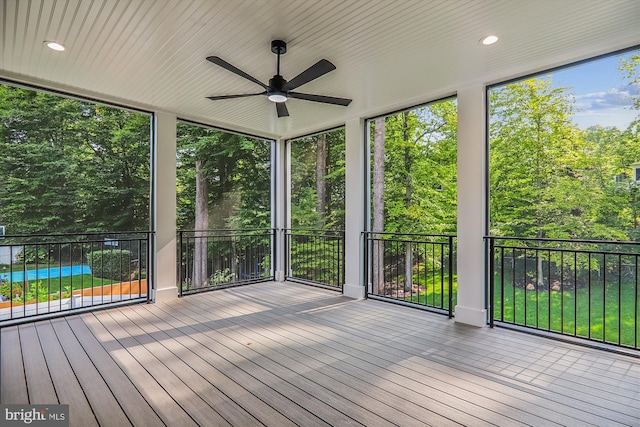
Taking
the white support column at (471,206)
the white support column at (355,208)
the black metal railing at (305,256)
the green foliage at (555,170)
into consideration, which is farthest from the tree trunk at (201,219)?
the green foliage at (555,170)

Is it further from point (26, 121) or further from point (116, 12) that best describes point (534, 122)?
point (26, 121)

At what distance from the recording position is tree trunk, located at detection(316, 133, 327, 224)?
7.62 m

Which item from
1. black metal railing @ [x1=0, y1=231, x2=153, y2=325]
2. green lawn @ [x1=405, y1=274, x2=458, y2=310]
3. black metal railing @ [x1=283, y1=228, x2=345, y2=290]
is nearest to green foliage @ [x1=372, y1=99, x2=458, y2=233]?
green lawn @ [x1=405, y1=274, x2=458, y2=310]

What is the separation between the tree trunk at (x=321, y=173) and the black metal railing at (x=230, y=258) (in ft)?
5.86

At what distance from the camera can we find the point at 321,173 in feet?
25.3

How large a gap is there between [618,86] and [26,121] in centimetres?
1037

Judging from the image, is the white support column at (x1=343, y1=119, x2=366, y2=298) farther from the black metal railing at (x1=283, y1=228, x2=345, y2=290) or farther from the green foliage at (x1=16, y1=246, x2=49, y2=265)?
the green foliage at (x1=16, y1=246, x2=49, y2=265)

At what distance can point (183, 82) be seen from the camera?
350 centimetres

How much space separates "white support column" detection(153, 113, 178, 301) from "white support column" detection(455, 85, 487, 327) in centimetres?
380

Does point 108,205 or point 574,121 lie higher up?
point 574,121

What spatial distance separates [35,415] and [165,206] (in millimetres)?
2983

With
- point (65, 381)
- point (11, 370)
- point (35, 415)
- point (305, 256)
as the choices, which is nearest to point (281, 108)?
point (65, 381)

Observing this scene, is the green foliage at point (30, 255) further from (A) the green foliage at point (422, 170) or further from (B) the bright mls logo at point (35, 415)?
(A) the green foliage at point (422, 170)

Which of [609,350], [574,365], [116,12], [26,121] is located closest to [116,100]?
[116,12]
